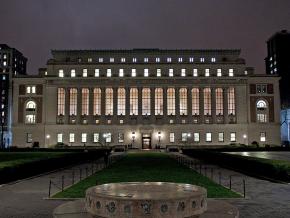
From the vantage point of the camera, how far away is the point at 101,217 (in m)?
10.3

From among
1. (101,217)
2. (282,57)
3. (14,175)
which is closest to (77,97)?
(14,175)

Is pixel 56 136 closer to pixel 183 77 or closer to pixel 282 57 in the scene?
pixel 183 77

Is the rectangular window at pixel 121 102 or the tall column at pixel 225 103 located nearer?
the tall column at pixel 225 103

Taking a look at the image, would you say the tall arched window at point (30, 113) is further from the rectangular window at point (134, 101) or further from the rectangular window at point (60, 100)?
the rectangular window at point (134, 101)

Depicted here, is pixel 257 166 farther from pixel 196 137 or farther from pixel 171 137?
pixel 171 137

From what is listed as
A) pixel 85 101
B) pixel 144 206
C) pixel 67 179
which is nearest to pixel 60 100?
pixel 85 101

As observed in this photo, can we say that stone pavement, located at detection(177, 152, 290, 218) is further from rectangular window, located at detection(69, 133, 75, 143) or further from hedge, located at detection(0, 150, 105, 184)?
rectangular window, located at detection(69, 133, 75, 143)

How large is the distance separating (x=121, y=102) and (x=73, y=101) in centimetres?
1279

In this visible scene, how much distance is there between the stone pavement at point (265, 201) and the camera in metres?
15.6

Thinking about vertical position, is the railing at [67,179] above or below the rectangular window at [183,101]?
below

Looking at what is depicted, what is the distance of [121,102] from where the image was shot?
343 feet

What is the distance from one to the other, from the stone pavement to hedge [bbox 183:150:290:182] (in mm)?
1927

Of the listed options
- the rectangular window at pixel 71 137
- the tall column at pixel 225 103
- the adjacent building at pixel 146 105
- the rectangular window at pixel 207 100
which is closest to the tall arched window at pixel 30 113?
the adjacent building at pixel 146 105

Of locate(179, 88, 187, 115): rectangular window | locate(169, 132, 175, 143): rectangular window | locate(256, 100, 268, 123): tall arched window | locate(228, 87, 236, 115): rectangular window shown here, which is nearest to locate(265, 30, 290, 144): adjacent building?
locate(256, 100, 268, 123): tall arched window
